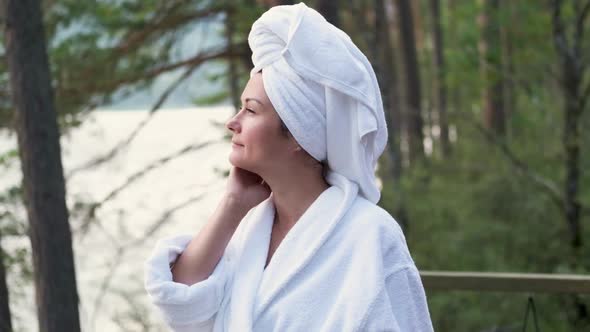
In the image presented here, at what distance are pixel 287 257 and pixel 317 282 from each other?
114 mm

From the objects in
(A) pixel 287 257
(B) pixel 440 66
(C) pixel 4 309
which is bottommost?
(B) pixel 440 66

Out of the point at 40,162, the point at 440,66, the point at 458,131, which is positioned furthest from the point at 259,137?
the point at 440,66

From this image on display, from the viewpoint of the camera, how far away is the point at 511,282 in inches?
132

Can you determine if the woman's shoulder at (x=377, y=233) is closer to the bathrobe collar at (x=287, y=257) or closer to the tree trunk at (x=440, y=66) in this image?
the bathrobe collar at (x=287, y=257)

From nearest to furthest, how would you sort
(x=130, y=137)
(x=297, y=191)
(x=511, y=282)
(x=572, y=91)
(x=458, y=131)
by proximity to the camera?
(x=297, y=191), (x=511, y=282), (x=130, y=137), (x=572, y=91), (x=458, y=131)

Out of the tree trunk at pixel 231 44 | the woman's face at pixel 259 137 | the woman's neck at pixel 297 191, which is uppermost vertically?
the woman's face at pixel 259 137

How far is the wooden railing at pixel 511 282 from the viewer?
3246 millimetres

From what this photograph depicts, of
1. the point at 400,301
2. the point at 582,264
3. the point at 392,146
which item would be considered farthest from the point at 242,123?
the point at 392,146

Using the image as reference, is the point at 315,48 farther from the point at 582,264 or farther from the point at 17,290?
the point at 582,264

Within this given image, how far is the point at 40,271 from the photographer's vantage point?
141 inches

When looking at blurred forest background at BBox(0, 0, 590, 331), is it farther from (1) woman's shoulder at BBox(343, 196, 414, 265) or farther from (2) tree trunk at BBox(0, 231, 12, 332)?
(1) woman's shoulder at BBox(343, 196, 414, 265)

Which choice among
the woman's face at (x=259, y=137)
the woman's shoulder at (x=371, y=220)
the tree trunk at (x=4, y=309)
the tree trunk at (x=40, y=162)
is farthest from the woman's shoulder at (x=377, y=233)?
the tree trunk at (x=4, y=309)

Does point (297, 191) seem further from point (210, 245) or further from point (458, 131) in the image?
point (458, 131)

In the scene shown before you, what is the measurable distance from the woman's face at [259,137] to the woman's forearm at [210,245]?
129 millimetres
